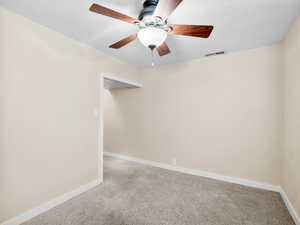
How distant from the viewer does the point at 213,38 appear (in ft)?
7.12

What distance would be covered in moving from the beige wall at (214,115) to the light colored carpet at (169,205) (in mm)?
444

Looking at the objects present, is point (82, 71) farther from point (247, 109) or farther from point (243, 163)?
point (243, 163)

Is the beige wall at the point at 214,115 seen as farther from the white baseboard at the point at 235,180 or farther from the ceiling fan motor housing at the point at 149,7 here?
the ceiling fan motor housing at the point at 149,7

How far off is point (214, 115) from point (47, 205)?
2.96 m

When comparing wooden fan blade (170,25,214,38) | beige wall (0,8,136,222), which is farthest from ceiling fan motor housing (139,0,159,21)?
beige wall (0,8,136,222)

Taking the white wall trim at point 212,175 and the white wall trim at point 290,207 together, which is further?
the white wall trim at point 212,175

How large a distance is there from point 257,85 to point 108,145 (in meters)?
3.81

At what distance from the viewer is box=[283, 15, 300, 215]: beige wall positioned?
1.67 metres

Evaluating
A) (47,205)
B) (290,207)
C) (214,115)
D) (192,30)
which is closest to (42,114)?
(47,205)

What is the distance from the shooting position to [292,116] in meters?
1.85

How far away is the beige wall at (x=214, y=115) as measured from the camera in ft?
7.77

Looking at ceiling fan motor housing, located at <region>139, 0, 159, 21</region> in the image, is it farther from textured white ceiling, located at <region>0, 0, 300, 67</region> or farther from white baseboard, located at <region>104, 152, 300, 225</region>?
white baseboard, located at <region>104, 152, 300, 225</region>

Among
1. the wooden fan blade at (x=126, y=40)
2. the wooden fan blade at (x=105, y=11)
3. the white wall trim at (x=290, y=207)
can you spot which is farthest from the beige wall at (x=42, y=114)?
the white wall trim at (x=290, y=207)

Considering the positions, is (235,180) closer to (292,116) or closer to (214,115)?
(214,115)
